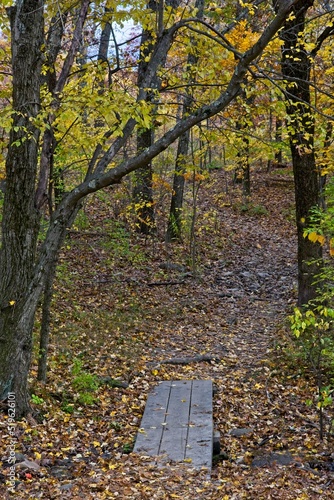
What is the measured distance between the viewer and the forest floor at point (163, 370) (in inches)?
188

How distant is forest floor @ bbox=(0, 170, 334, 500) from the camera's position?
4770mm

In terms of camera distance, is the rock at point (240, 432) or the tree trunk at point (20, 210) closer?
the tree trunk at point (20, 210)

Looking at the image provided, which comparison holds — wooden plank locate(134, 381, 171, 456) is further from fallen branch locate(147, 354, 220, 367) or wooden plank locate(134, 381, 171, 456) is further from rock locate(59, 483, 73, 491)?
rock locate(59, 483, 73, 491)

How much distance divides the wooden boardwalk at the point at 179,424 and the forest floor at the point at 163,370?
193 mm

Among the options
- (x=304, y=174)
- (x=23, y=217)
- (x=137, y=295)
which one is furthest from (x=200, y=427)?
(x=137, y=295)

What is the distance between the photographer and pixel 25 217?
570cm

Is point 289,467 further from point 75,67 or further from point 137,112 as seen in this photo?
point 75,67

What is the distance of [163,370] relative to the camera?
7898 millimetres

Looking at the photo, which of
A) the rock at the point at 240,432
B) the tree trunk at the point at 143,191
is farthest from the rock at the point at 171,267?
the rock at the point at 240,432

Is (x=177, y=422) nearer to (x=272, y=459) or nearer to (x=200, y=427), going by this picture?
(x=200, y=427)

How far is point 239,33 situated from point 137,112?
567 centimetres

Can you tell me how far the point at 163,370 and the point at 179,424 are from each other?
193 centimetres

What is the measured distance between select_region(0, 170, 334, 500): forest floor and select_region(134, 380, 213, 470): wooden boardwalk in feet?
0.63

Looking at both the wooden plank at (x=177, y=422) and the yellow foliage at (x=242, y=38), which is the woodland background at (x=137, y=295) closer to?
the yellow foliage at (x=242, y=38)
